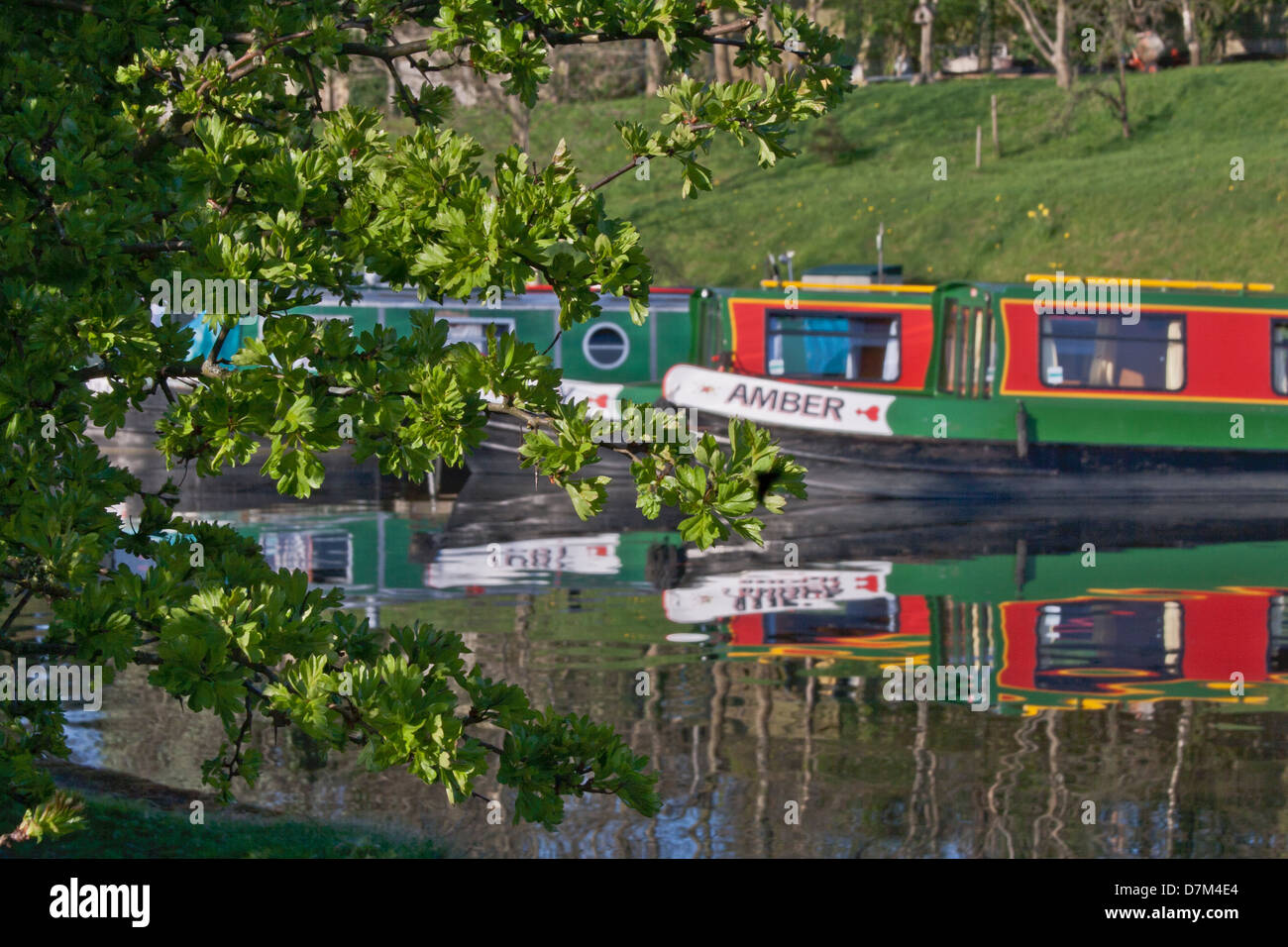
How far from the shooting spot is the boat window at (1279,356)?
62.0ft

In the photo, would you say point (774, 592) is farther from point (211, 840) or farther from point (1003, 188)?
point (1003, 188)

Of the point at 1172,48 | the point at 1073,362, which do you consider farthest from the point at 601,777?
the point at 1172,48

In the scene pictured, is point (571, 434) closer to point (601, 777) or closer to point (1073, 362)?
point (601, 777)

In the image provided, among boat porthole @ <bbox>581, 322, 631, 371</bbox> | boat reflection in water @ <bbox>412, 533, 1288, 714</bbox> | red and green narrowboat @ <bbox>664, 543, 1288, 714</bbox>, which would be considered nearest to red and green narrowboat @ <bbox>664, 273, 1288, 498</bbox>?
boat porthole @ <bbox>581, 322, 631, 371</bbox>

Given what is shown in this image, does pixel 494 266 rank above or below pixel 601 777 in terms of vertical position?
above

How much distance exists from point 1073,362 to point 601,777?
15.6 metres

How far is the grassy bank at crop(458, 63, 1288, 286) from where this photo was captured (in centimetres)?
3328

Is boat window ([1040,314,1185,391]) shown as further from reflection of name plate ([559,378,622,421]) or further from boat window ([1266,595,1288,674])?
boat window ([1266,595,1288,674])

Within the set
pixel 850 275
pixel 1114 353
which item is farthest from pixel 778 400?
pixel 1114 353

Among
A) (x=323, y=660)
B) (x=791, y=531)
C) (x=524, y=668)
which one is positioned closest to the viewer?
(x=323, y=660)

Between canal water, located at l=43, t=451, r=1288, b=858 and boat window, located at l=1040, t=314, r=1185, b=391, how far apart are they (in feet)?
5.16

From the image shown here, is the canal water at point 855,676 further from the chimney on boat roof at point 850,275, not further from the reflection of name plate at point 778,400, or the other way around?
the chimney on boat roof at point 850,275
